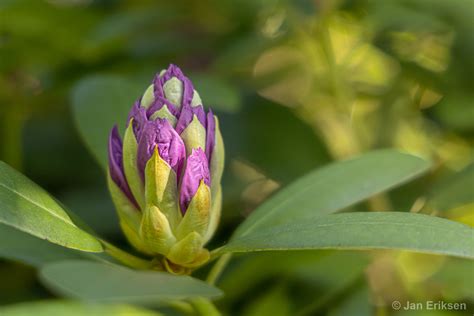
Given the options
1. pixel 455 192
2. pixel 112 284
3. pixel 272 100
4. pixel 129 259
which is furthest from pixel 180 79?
pixel 272 100

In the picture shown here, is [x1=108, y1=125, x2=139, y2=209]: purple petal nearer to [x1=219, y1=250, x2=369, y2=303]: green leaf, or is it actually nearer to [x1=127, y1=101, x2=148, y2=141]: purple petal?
[x1=127, y1=101, x2=148, y2=141]: purple petal

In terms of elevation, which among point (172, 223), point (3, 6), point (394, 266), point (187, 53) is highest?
point (3, 6)

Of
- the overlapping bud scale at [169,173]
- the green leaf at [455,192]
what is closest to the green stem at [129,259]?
the overlapping bud scale at [169,173]

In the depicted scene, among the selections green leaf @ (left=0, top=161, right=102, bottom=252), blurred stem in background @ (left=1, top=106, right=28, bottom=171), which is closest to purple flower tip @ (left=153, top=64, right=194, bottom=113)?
green leaf @ (left=0, top=161, right=102, bottom=252)

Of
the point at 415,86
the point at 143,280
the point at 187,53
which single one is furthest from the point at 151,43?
the point at 143,280

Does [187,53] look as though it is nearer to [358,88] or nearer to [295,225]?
[358,88]

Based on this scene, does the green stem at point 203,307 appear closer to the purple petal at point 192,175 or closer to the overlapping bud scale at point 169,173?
the overlapping bud scale at point 169,173

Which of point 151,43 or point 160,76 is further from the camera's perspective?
point 151,43
